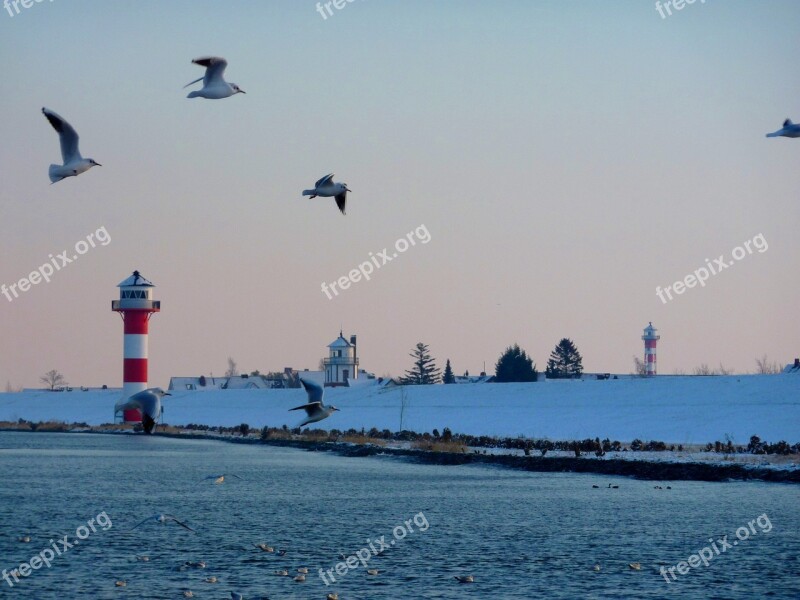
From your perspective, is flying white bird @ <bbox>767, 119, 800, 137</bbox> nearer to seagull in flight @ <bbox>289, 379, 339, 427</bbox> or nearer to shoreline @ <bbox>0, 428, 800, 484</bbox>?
seagull in flight @ <bbox>289, 379, 339, 427</bbox>

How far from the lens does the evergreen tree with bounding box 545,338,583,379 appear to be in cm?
14175

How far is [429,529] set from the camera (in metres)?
36.5

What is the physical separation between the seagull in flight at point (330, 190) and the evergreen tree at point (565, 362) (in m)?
115

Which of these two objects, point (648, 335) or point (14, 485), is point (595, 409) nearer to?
point (14, 485)

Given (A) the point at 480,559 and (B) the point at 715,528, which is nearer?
(A) the point at 480,559

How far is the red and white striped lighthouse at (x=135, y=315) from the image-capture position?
108 meters

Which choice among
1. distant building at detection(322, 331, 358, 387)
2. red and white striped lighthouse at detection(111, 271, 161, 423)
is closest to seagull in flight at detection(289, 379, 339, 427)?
red and white striped lighthouse at detection(111, 271, 161, 423)

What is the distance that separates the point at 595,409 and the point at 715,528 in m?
54.5

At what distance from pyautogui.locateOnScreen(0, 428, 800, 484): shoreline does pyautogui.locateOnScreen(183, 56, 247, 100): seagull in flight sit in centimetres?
2917

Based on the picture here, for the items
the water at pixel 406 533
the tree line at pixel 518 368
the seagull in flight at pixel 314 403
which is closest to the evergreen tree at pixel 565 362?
the tree line at pixel 518 368

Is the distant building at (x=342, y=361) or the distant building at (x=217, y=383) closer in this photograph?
the distant building at (x=342, y=361)

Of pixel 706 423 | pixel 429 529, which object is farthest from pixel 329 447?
pixel 429 529

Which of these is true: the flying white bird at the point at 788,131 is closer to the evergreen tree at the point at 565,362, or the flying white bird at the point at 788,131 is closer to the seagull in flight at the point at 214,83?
the seagull in flight at the point at 214,83

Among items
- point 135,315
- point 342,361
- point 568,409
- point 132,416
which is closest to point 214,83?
point 568,409
